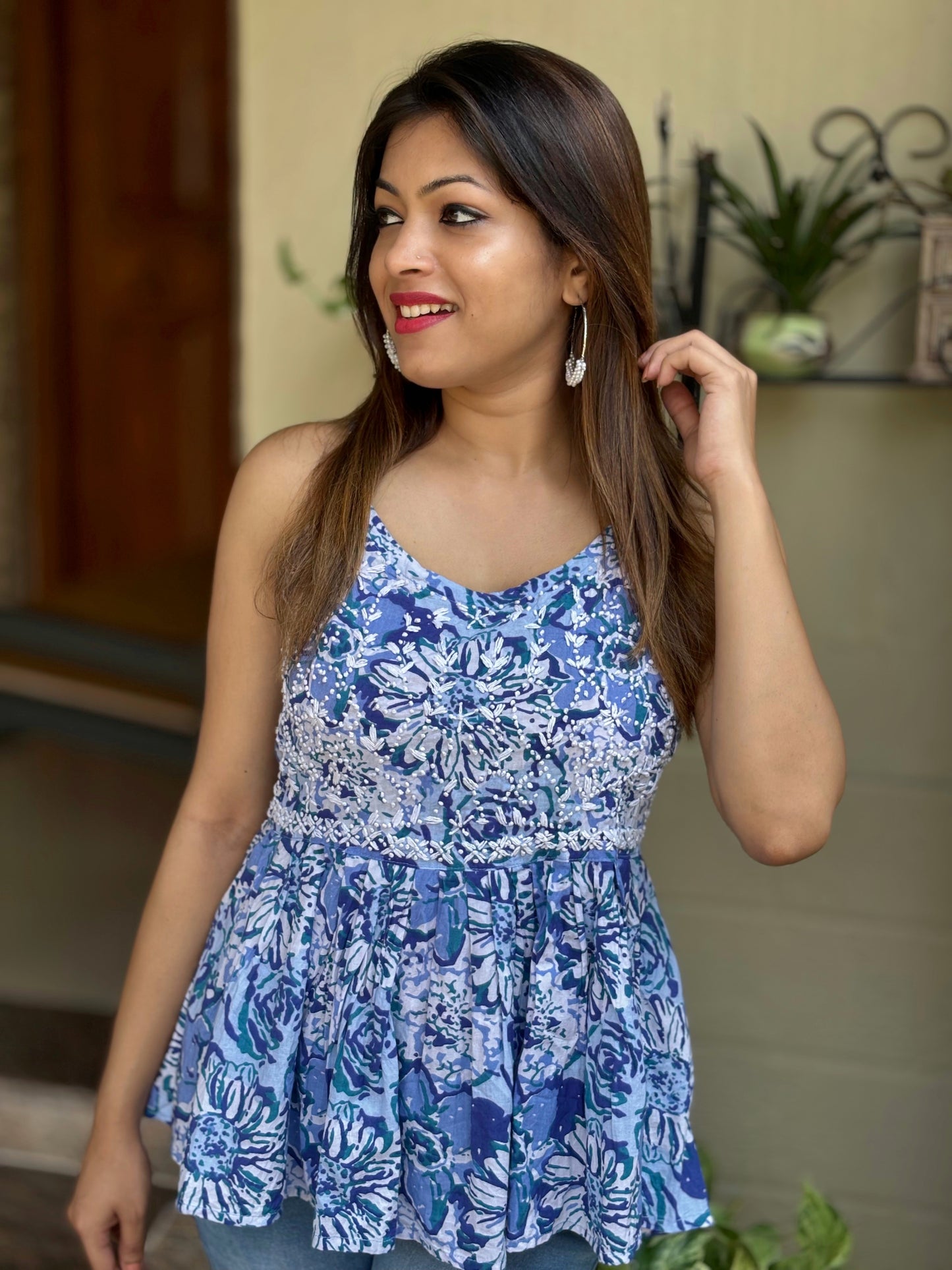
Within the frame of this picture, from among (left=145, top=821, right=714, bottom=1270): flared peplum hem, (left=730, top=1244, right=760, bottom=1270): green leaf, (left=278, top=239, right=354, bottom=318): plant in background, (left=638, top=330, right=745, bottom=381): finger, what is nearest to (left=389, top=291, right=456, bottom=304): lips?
(left=638, top=330, right=745, bottom=381): finger

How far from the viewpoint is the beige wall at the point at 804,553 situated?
202 centimetres

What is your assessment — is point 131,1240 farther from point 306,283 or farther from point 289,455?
point 306,283

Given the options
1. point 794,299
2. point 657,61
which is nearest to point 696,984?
point 794,299

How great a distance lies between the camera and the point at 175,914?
4.52 ft

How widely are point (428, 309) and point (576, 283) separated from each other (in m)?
0.16

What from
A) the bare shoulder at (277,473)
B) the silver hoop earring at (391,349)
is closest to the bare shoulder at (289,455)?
the bare shoulder at (277,473)

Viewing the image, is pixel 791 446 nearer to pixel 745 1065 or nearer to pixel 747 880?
pixel 747 880

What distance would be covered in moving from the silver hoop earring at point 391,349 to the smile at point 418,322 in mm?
50

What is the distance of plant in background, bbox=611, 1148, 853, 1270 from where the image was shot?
5.72ft

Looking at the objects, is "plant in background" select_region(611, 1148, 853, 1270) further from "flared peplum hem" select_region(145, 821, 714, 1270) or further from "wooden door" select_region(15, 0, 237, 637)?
"wooden door" select_region(15, 0, 237, 637)

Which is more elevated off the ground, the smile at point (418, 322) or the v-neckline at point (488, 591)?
the smile at point (418, 322)

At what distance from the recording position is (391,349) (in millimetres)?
1361

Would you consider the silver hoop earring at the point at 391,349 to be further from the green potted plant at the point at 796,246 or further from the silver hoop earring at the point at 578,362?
the green potted plant at the point at 796,246

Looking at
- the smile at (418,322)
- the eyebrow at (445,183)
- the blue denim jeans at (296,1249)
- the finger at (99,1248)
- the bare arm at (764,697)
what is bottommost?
the finger at (99,1248)
